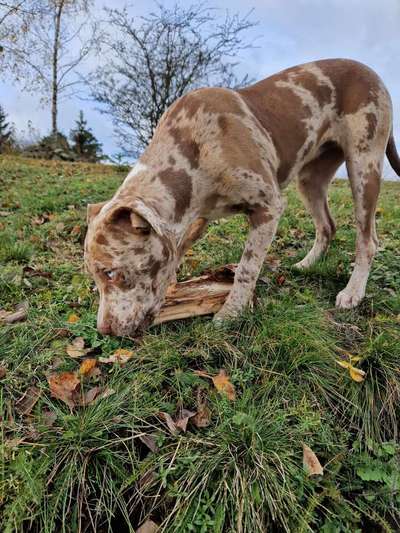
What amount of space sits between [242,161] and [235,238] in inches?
80.2

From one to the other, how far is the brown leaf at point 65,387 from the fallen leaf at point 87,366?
0.05 m

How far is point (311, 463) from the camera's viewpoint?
2094 mm

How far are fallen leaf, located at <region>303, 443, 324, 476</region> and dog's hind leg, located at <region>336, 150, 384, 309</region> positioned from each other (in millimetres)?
1642

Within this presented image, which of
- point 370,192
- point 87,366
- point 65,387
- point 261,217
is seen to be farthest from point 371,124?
point 65,387

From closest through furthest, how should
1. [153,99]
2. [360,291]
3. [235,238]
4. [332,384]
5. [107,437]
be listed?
[107,437] → [332,384] → [360,291] → [235,238] → [153,99]

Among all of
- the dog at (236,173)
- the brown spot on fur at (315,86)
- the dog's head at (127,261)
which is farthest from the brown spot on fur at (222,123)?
the brown spot on fur at (315,86)

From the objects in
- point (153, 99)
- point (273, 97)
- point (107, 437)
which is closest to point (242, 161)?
point (273, 97)

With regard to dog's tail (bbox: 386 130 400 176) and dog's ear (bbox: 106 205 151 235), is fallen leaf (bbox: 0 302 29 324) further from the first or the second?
dog's tail (bbox: 386 130 400 176)

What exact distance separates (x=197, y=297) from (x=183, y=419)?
1145 mm

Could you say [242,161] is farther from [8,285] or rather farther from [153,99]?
[153,99]

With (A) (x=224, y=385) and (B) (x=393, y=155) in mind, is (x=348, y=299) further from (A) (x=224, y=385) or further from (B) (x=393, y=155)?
(B) (x=393, y=155)

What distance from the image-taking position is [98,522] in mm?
1932

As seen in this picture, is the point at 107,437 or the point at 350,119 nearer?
the point at 107,437

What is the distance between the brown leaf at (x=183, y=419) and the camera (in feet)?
7.18
